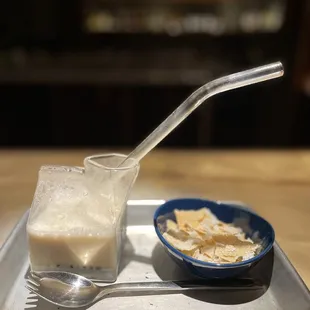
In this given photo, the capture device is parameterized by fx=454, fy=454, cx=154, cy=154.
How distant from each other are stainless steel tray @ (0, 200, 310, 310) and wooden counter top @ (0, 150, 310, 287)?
36 millimetres

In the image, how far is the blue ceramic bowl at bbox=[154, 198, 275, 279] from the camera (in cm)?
49

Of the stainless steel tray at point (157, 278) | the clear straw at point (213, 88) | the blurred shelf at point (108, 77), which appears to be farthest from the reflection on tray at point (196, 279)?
the blurred shelf at point (108, 77)

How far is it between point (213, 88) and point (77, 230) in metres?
0.22

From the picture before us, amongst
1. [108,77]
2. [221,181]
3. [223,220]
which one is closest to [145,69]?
[108,77]

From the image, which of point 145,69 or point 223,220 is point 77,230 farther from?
point 145,69

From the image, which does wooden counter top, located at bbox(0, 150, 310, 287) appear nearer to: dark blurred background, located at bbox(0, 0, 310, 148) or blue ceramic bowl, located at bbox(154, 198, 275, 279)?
blue ceramic bowl, located at bbox(154, 198, 275, 279)

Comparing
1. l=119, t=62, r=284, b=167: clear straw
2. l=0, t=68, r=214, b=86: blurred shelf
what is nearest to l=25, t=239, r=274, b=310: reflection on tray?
l=119, t=62, r=284, b=167: clear straw

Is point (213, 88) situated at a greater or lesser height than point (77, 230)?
greater

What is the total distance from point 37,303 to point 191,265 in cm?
17

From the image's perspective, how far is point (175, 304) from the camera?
48 centimetres

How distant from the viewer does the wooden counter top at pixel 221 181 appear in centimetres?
63

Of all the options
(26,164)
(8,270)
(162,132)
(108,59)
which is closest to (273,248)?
(162,132)

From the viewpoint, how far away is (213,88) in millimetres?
528

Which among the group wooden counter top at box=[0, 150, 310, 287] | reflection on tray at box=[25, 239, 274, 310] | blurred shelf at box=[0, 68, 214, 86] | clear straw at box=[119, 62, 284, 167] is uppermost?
clear straw at box=[119, 62, 284, 167]
